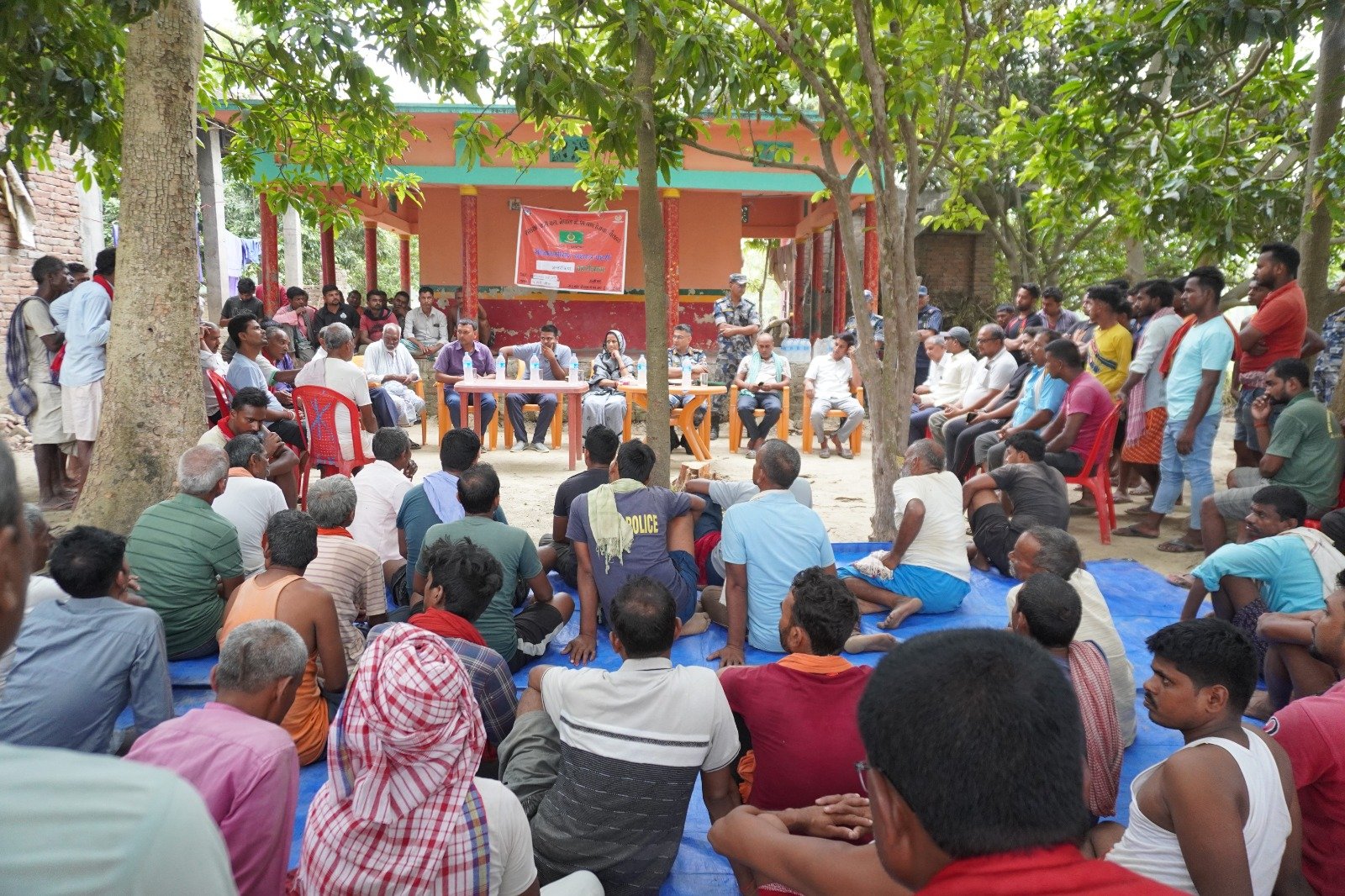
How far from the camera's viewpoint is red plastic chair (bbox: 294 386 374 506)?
6547mm

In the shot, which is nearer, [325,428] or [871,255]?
[325,428]

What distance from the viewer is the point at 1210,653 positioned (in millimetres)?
2264

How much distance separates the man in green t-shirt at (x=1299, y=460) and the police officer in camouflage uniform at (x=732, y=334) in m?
6.45

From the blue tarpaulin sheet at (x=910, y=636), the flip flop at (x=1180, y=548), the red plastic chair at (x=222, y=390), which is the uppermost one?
the red plastic chair at (x=222, y=390)

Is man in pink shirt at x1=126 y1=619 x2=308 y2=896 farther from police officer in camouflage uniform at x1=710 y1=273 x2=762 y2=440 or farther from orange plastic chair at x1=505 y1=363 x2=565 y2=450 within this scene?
police officer in camouflage uniform at x1=710 y1=273 x2=762 y2=440

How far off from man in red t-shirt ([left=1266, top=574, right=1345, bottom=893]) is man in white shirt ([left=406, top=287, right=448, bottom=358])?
10903 mm

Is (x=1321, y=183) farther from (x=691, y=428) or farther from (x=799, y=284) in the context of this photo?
(x=799, y=284)

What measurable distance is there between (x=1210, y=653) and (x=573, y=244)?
1135cm

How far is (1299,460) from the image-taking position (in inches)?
196

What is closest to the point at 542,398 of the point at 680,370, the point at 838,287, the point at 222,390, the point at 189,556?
the point at 680,370

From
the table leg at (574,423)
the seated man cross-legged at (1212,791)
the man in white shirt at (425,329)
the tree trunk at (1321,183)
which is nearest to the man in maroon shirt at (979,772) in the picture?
the seated man cross-legged at (1212,791)

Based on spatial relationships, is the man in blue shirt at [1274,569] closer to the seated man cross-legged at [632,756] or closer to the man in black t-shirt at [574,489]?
the seated man cross-legged at [632,756]

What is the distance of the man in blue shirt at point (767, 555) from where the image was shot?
4215 millimetres

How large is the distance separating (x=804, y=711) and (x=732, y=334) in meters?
9.01
